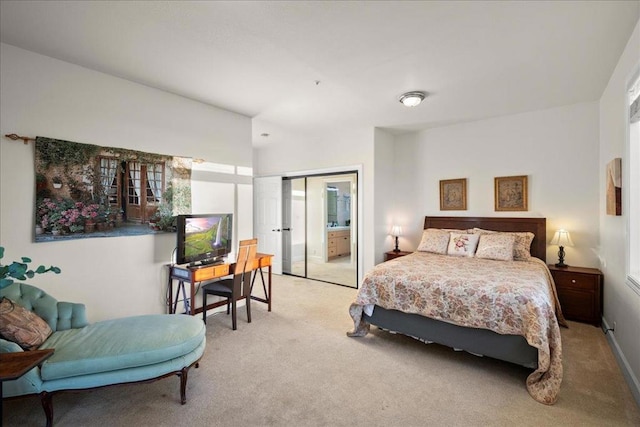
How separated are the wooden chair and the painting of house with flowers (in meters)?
0.81

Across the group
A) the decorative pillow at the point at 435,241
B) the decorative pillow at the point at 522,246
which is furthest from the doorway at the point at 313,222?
the decorative pillow at the point at 522,246

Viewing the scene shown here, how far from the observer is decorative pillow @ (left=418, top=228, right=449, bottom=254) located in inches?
167

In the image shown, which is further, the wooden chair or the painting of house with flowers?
the wooden chair

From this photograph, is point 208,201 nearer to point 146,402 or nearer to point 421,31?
point 146,402

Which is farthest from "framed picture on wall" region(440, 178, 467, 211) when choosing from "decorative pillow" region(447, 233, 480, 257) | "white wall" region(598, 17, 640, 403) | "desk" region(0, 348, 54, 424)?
"desk" region(0, 348, 54, 424)

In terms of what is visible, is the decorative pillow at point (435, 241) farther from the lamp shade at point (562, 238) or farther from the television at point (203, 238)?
the television at point (203, 238)

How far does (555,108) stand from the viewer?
392 cm

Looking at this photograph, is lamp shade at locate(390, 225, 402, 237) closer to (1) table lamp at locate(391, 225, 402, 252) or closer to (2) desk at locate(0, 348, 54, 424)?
(1) table lamp at locate(391, 225, 402, 252)

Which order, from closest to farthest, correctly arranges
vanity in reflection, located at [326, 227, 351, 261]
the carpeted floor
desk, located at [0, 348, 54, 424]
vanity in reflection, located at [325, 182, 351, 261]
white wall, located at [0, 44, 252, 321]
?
desk, located at [0, 348, 54, 424] → the carpeted floor → white wall, located at [0, 44, 252, 321] → vanity in reflection, located at [325, 182, 351, 261] → vanity in reflection, located at [326, 227, 351, 261]

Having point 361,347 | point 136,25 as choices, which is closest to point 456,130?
point 361,347

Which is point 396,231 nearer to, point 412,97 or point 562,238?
point 562,238

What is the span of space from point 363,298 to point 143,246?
92.2 inches

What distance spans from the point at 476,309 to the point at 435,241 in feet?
6.38

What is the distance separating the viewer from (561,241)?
12.3ft
